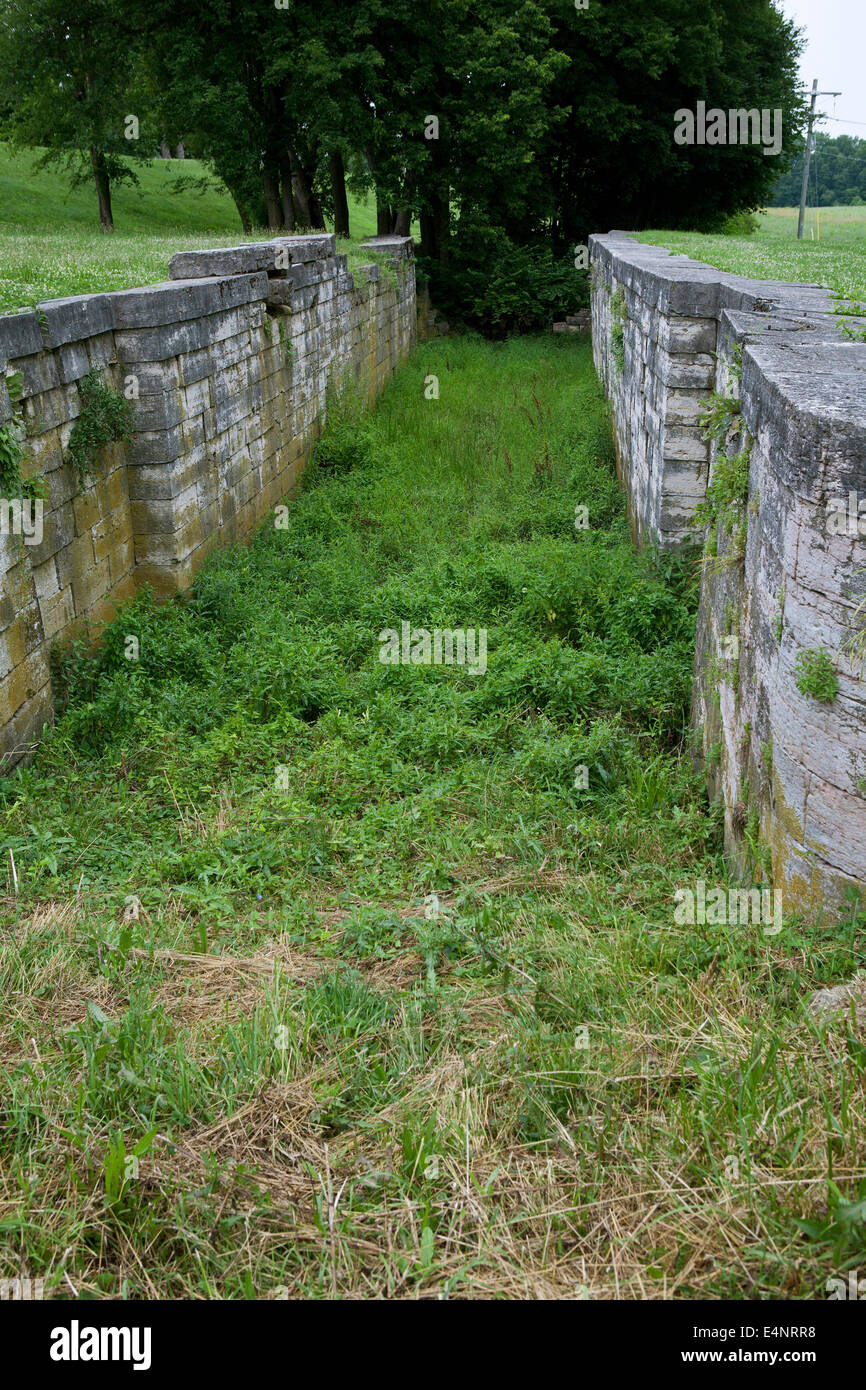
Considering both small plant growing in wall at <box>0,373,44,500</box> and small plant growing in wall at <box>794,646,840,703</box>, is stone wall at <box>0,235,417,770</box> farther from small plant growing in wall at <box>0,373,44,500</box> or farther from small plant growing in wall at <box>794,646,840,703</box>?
small plant growing in wall at <box>794,646,840,703</box>

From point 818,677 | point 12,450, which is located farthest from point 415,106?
point 818,677

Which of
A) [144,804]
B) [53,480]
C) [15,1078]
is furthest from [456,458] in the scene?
[15,1078]

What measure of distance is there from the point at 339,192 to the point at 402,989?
20.2m

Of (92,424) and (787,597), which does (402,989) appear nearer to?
(787,597)

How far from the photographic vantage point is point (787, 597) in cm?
319

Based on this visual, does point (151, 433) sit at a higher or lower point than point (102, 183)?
lower

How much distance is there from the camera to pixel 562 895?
3.95 meters

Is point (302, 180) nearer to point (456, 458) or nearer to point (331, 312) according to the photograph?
point (331, 312)

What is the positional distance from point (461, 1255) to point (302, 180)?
71.0ft

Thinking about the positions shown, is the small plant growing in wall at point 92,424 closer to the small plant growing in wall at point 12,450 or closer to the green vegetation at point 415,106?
the small plant growing in wall at point 12,450

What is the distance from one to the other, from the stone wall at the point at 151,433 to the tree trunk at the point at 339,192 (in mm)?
10334

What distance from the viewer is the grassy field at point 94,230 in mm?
7137

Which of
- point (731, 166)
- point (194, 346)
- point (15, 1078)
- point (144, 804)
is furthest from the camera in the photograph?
point (731, 166)
